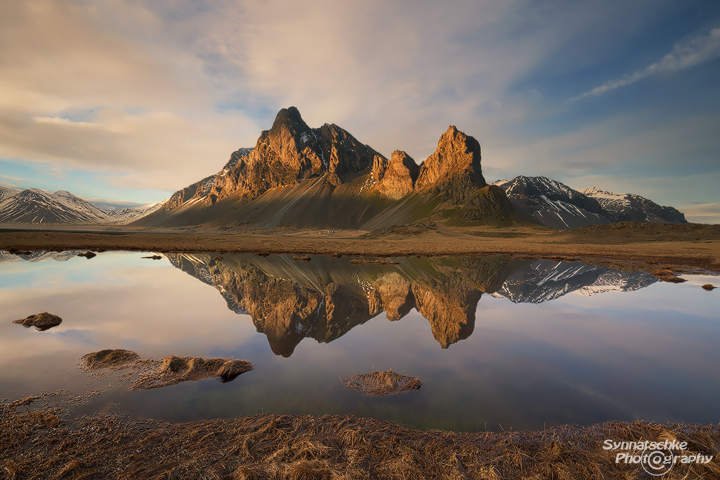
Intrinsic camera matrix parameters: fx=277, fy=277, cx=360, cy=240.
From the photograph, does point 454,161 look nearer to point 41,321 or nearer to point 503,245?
point 503,245

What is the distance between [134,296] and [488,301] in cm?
2301

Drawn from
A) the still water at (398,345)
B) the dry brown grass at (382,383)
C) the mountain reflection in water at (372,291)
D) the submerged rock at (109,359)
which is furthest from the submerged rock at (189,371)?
the dry brown grass at (382,383)

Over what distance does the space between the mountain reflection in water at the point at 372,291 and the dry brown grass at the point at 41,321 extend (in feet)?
23.9

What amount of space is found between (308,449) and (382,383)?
132 inches

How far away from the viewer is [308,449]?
502 centimetres

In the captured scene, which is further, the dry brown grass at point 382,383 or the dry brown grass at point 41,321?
the dry brown grass at point 41,321

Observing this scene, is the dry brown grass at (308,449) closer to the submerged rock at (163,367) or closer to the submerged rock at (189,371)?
the submerged rock at (189,371)

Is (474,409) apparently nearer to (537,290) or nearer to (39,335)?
(39,335)

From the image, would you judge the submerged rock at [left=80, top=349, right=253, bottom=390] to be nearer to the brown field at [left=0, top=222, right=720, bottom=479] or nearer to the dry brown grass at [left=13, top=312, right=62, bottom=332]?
the brown field at [left=0, top=222, right=720, bottom=479]

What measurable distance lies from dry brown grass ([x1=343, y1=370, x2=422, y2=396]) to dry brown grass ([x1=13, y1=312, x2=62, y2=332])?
1383 centimetres

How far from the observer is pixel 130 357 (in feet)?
30.9

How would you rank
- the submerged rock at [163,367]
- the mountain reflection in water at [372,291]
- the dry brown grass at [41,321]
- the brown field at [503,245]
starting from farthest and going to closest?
1. the brown field at [503,245]
2. the mountain reflection in water at [372,291]
3. the dry brown grass at [41,321]
4. the submerged rock at [163,367]

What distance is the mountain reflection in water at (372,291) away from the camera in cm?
1331

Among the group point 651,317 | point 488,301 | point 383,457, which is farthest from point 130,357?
point 651,317
